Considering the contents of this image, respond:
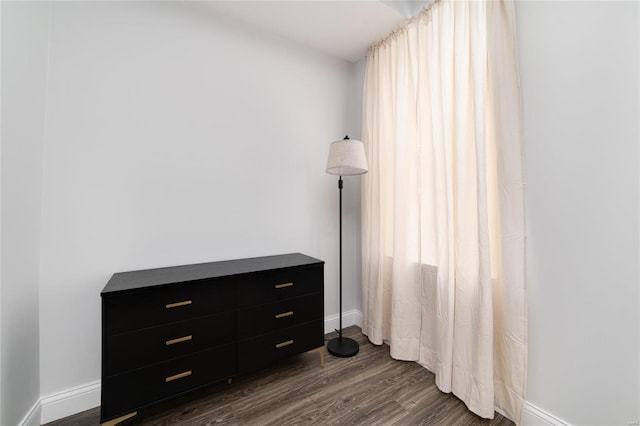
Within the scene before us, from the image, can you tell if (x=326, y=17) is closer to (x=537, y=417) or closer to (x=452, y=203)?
(x=452, y=203)

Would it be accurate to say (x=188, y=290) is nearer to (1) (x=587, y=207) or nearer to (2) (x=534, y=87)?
(1) (x=587, y=207)

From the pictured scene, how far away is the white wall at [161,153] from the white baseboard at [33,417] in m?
0.08

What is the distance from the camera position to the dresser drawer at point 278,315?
1742 mm

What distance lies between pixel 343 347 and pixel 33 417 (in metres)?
2.00

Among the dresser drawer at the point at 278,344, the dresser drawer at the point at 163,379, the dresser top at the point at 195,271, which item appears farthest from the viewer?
the dresser drawer at the point at 278,344

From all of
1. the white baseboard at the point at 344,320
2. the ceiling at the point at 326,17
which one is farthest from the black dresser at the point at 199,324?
the ceiling at the point at 326,17

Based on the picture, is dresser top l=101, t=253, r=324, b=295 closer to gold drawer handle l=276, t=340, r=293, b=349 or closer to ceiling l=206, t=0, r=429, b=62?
gold drawer handle l=276, t=340, r=293, b=349

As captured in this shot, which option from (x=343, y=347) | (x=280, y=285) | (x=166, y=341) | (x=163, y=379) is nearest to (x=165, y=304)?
(x=166, y=341)

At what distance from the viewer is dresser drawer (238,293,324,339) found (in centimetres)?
174

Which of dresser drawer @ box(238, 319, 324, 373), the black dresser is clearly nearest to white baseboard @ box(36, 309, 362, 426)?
the black dresser

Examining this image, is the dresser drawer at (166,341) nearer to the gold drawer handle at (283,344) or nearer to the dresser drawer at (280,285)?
the dresser drawer at (280,285)

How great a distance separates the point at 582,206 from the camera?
1.28 meters

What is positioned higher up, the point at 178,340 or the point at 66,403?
the point at 178,340

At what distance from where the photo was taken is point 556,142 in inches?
53.7
